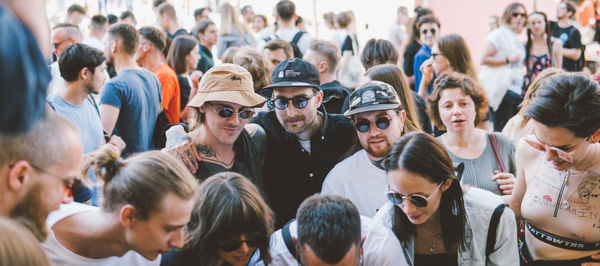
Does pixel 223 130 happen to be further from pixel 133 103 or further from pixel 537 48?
pixel 537 48

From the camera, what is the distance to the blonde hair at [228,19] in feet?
23.9

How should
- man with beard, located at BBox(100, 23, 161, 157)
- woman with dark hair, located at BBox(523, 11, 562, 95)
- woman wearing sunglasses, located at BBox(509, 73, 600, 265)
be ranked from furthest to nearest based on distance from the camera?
woman with dark hair, located at BBox(523, 11, 562, 95) → man with beard, located at BBox(100, 23, 161, 157) → woman wearing sunglasses, located at BBox(509, 73, 600, 265)

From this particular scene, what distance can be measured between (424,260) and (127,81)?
8.55 ft

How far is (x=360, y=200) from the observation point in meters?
2.60

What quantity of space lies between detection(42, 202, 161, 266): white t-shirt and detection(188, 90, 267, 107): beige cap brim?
2.60ft

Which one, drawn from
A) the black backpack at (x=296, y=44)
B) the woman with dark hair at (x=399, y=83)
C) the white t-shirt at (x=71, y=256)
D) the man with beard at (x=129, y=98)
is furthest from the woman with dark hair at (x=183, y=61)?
the white t-shirt at (x=71, y=256)

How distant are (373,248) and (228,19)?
5.74 m

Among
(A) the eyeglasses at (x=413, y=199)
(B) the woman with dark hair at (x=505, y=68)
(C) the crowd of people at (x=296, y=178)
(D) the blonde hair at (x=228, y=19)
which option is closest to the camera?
(C) the crowd of people at (x=296, y=178)

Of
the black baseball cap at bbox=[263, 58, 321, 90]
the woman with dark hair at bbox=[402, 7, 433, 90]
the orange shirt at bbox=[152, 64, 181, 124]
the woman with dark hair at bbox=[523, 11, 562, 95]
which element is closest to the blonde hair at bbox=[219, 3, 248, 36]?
the woman with dark hair at bbox=[402, 7, 433, 90]

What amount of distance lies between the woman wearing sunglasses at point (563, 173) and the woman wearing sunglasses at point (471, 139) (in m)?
0.44

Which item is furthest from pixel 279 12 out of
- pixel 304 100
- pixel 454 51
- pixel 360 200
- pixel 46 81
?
pixel 46 81

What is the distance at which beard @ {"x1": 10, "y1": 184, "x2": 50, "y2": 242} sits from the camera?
4.74 feet

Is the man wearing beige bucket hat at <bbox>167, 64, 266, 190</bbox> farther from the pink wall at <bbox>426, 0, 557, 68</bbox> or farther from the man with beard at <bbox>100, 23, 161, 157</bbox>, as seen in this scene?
the pink wall at <bbox>426, 0, 557, 68</bbox>

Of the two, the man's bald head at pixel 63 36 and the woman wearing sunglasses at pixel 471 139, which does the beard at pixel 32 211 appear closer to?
the woman wearing sunglasses at pixel 471 139
